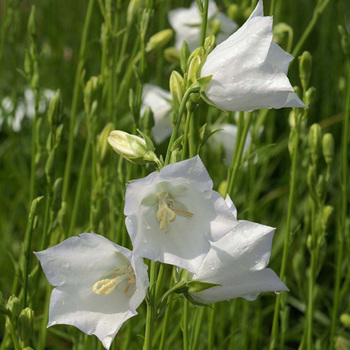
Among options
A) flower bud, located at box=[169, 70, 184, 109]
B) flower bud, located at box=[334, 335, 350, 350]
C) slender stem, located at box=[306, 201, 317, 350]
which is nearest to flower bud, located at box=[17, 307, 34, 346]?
flower bud, located at box=[169, 70, 184, 109]

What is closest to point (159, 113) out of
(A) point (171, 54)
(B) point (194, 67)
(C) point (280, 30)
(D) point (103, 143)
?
(A) point (171, 54)

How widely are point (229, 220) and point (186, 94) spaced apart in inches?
10.5

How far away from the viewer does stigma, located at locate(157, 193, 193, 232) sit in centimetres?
121

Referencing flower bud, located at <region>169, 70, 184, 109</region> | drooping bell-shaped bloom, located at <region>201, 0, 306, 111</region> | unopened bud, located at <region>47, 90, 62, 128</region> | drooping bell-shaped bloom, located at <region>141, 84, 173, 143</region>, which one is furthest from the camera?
drooping bell-shaped bloom, located at <region>141, 84, 173, 143</region>

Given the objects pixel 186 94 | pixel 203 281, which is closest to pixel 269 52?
pixel 186 94

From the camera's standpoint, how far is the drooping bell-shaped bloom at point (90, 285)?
3.81ft

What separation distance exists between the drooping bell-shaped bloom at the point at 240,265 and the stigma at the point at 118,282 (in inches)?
5.8

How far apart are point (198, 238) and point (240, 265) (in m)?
0.09

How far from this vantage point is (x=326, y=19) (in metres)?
3.64

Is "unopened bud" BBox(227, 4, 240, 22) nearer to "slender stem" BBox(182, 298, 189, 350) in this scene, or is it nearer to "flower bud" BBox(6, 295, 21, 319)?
"slender stem" BBox(182, 298, 189, 350)

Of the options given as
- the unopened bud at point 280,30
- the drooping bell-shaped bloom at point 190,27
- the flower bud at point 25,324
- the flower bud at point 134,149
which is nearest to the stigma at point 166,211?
the flower bud at point 134,149

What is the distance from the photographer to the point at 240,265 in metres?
1.17

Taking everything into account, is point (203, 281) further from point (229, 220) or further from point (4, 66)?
point (4, 66)

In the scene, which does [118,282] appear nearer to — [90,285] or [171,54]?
[90,285]
